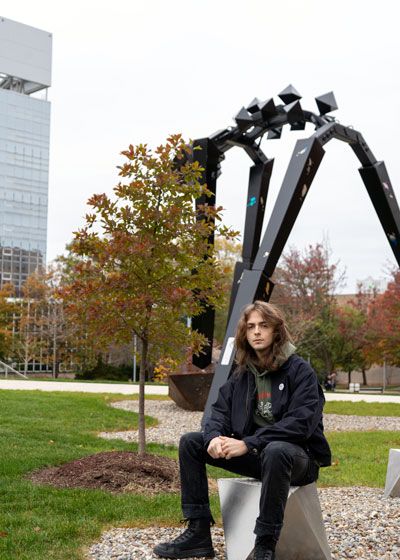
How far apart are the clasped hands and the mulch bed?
1954 mm

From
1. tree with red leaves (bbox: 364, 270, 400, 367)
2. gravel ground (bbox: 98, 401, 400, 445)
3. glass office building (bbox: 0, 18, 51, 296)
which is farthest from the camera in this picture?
glass office building (bbox: 0, 18, 51, 296)

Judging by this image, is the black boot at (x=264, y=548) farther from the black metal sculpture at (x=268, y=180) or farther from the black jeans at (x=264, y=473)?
the black metal sculpture at (x=268, y=180)

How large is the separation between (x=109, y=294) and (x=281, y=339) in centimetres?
266

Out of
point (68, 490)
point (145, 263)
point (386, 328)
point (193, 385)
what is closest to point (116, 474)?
point (68, 490)

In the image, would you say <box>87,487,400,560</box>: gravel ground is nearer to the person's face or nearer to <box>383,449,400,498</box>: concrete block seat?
<box>383,449,400,498</box>: concrete block seat

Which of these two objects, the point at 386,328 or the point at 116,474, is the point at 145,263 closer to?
the point at 116,474

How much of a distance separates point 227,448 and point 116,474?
7.49ft

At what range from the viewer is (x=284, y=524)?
3.15m

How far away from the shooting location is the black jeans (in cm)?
293

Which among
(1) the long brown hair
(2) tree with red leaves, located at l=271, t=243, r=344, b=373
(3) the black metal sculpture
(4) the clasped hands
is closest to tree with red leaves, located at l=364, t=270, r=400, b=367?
(2) tree with red leaves, located at l=271, t=243, r=344, b=373

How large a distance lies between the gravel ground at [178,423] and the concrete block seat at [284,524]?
488 centimetres

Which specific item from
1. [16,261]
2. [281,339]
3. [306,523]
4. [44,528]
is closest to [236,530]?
[306,523]

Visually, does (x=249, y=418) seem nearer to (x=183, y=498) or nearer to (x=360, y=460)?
(x=183, y=498)

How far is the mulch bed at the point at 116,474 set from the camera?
503 centimetres
